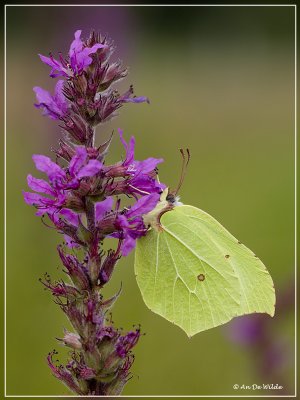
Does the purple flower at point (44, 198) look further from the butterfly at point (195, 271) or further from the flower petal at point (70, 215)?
the butterfly at point (195, 271)

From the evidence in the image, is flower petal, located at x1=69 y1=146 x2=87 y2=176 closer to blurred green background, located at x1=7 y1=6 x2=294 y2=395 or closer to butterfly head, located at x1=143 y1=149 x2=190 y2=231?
blurred green background, located at x1=7 y1=6 x2=294 y2=395

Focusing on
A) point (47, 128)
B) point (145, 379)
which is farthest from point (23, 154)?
point (145, 379)

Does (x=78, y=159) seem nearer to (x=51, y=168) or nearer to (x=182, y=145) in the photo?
(x=51, y=168)

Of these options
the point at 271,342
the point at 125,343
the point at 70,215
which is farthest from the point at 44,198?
the point at 271,342

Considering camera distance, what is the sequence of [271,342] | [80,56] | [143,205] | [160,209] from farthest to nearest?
[271,342], [160,209], [143,205], [80,56]

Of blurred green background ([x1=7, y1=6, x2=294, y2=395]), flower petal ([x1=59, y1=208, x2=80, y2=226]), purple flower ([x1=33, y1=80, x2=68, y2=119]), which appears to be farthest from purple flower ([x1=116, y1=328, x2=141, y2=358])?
blurred green background ([x1=7, y1=6, x2=294, y2=395])
